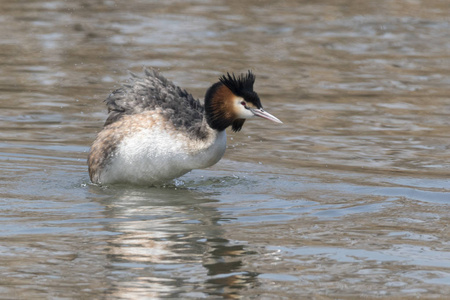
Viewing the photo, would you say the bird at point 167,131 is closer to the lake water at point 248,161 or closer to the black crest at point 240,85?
the black crest at point 240,85

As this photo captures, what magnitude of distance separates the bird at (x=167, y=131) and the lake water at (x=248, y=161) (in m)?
0.30

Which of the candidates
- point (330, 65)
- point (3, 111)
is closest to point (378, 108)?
point (330, 65)

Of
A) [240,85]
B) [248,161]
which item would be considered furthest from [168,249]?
[248,161]

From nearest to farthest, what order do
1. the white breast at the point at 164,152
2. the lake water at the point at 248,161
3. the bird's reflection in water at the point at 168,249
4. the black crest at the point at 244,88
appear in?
the bird's reflection in water at the point at 168,249 → the lake water at the point at 248,161 → the black crest at the point at 244,88 → the white breast at the point at 164,152

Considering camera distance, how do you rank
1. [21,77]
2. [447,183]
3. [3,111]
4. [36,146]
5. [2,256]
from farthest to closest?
[21,77] < [3,111] < [36,146] < [447,183] < [2,256]

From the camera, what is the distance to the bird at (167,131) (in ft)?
30.8

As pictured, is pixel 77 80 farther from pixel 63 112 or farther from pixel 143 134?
pixel 143 134

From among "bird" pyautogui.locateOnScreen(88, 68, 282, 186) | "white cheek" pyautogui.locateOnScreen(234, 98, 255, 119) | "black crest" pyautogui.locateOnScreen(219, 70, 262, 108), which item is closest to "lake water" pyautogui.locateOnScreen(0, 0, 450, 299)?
"bird" pyautogui.locateOnScreen(88, 68, 282, 186)

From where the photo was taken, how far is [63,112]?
1388cm

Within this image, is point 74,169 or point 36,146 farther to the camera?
point 36,146

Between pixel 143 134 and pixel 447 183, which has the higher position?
pixel 143 134

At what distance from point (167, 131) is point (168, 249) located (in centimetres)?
217

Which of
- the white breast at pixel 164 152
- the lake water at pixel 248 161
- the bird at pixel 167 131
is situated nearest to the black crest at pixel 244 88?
the bird at pixel 167 131

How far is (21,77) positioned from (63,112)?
230 centimetres
